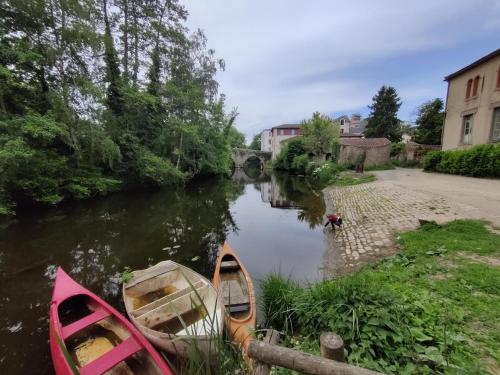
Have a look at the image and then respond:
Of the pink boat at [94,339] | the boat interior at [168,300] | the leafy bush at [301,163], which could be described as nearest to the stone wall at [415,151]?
the leafy bush at [301,163]

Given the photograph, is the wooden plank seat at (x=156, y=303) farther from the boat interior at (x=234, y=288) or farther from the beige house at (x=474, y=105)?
the beige house at (x=474, y=105)

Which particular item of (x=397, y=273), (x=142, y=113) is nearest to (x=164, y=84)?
(x=142, y=113)

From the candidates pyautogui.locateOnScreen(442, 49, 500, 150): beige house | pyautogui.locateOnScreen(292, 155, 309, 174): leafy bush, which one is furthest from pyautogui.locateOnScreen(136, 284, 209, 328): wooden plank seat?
pyautogui.locateOnScreen(292, 155, 309, 174): leafy bush

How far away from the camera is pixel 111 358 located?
246 cm

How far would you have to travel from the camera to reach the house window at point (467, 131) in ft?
49.2

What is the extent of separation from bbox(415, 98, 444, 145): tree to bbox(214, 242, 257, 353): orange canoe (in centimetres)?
3053

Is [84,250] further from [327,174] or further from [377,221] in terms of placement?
[327,174]

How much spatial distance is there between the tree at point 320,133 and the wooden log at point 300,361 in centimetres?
2514

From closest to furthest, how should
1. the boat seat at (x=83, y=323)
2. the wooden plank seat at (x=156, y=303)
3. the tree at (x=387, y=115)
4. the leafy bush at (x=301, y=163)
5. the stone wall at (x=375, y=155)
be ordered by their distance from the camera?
the boat seat at (x=83, y=323) < the wooden plank seat at (x=156, y=303) < the stone wall at (x=375, y=155) < the leafy bush at (x=301, y=163) < the tree at (x=387, y=115)

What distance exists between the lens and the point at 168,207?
12.7 meters

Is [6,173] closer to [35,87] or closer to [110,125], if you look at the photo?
[35,87]

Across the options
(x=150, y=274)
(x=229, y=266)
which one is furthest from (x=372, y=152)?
(x=150, y=274)

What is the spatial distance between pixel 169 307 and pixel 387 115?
129 ft

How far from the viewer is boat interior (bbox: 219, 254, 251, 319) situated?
3.45m
